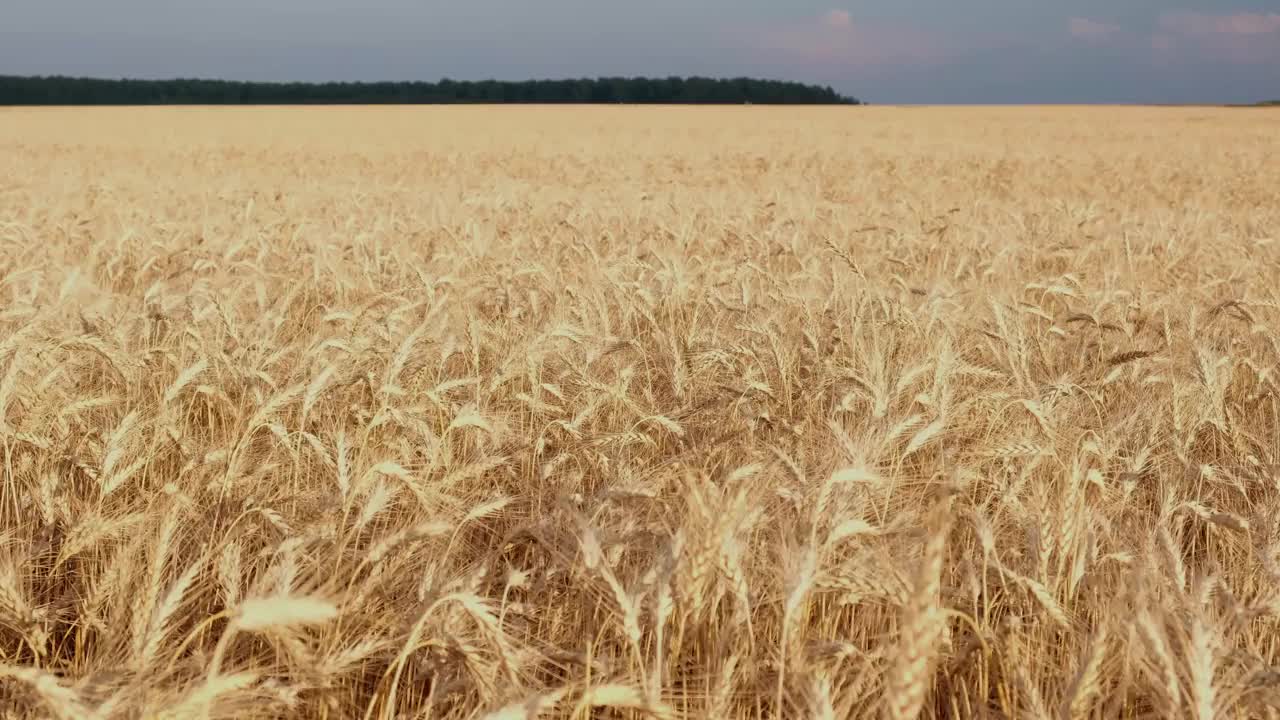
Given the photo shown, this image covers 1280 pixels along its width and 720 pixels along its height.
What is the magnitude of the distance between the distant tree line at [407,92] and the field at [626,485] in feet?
208

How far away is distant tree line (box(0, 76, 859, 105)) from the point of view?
6700 centimetres

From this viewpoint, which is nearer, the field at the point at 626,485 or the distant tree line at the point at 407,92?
the field at the point at 626,485

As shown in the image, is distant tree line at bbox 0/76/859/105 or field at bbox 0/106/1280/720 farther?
distant tree line at bbox 0/76/859/105

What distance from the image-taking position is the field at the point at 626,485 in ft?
3.96

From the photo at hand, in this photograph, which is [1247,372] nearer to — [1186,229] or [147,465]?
[147,465]

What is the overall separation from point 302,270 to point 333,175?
8.90 metres

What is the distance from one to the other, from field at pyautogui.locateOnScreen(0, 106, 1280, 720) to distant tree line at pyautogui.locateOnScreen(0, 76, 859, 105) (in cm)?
6331

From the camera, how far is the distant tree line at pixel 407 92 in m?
67.0

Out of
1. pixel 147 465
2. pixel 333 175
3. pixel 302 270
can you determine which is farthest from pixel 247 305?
pixel 333 175

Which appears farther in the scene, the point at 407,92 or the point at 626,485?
the point at 407,92

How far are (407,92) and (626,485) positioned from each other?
7659 centimetres

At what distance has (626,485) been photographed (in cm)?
167

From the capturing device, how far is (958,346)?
296cm

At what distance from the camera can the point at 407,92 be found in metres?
72.6
